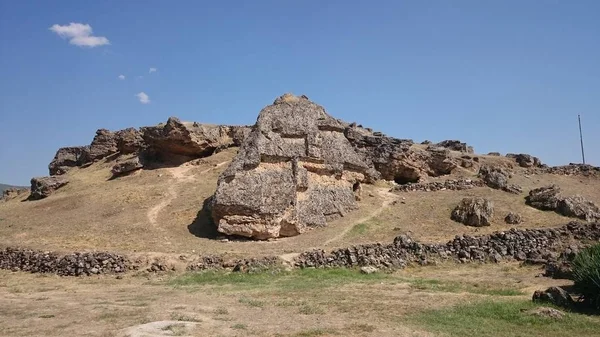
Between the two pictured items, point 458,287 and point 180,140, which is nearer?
point 458,287

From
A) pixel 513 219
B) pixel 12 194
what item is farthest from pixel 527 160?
pixel 12 194

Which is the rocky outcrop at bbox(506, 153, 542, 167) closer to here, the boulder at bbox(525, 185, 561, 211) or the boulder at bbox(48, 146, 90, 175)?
the boulder at bbox(525, 185, 561, 211)

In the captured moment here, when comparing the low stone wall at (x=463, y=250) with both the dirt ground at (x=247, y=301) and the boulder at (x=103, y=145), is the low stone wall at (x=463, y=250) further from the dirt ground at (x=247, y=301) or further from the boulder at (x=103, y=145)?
the boulder at (x=103, y=145)

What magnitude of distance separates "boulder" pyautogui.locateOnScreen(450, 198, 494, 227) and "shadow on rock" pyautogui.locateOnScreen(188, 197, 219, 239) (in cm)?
1081

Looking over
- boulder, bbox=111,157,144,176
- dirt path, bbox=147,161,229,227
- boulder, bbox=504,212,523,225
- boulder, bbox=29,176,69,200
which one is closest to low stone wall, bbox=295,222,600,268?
boulder, bbox=504,212,523,225

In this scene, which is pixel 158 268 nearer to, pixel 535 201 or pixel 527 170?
pixel 535 201

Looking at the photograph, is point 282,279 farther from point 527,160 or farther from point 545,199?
point 527,160

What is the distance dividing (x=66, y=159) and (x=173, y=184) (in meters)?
18.5

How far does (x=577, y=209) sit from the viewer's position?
24.2m

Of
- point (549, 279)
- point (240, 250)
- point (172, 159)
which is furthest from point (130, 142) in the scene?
point (549, 279)

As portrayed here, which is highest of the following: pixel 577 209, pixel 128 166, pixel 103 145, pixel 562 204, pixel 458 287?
pixel 103 145

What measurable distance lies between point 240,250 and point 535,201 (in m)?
15.1

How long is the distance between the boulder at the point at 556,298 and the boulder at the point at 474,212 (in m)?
11.0

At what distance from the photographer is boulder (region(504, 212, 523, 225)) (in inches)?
908
